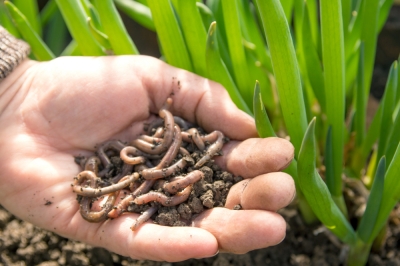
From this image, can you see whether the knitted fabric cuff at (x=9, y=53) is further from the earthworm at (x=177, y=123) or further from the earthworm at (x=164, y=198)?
the earthworm at (x=164, y=198)

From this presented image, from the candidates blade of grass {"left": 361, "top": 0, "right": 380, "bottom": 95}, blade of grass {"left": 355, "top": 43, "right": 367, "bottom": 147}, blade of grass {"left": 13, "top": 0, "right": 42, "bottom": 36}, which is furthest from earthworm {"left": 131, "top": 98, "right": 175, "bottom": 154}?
blade of grass {"left": 13, "top": 0, "right": 42, "bottom": 36}

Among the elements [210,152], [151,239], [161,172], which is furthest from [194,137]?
[151,239]

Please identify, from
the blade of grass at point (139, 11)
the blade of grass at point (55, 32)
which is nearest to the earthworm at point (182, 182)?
the blade of grass at point (139, 11)

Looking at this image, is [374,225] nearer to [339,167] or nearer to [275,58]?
[339,167]

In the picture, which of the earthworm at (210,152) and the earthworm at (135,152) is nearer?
the earthworm at (210,152)

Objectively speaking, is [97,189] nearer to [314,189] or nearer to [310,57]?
[314,189]

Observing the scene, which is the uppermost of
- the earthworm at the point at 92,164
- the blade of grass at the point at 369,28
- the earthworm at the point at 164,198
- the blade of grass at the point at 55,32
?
the blade of grass at the point at 369,28

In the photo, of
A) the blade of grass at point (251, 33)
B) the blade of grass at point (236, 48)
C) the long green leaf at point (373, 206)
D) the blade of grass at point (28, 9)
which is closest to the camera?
the long green leaf at point (373, 206)
